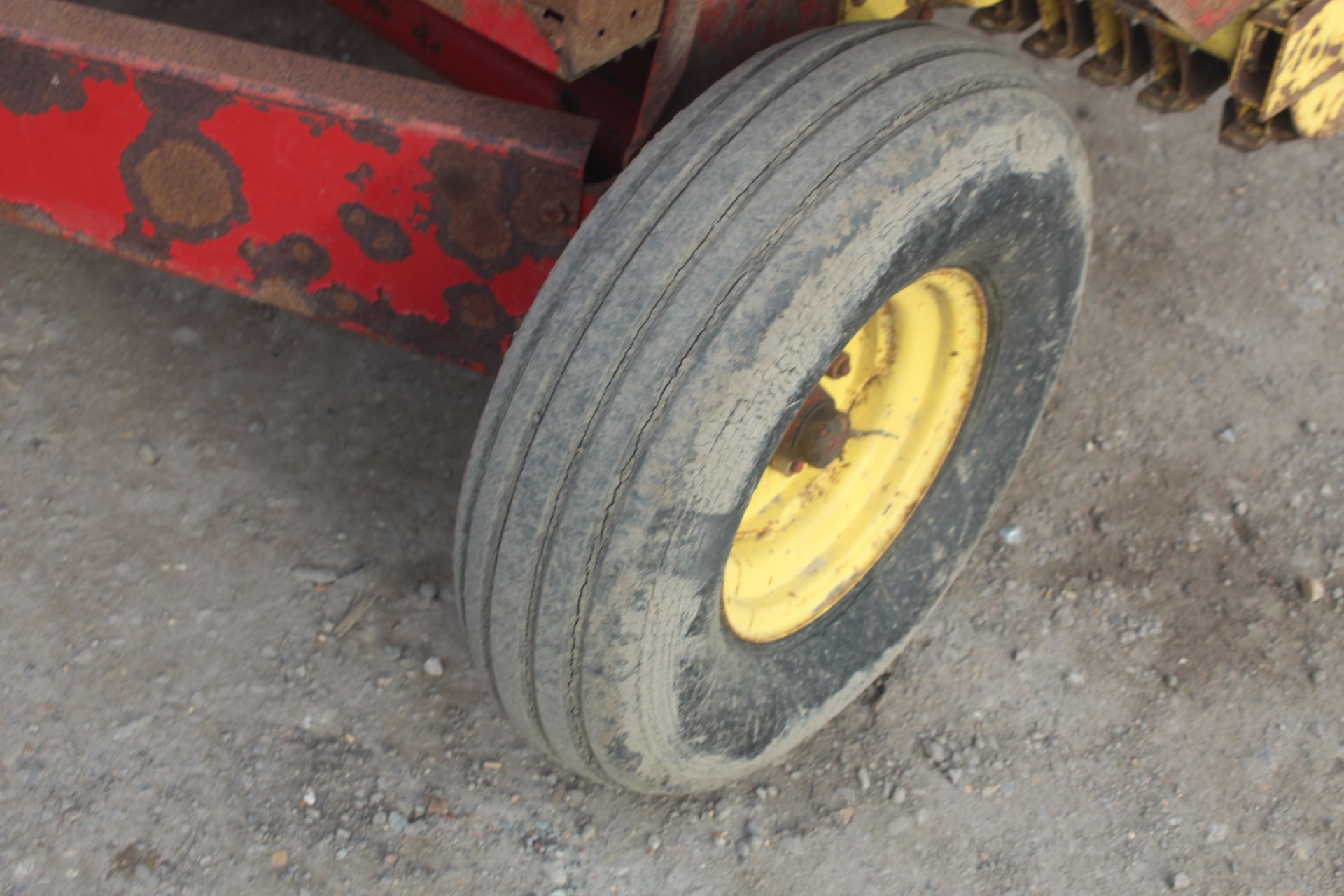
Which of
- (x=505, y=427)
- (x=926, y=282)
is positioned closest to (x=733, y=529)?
(x=505, y=427)

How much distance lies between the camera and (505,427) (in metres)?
1.43

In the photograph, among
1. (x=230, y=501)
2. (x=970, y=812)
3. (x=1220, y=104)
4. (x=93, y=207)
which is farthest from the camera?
(x=1220, y=104)

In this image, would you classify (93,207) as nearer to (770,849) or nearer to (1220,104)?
(770,849)

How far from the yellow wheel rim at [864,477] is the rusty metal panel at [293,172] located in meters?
0.52

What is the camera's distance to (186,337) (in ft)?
8.34

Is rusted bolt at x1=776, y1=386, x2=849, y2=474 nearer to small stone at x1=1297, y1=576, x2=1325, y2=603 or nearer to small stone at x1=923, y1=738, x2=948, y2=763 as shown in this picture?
small stone at x1=923, y1=738, x2=948, y2=763

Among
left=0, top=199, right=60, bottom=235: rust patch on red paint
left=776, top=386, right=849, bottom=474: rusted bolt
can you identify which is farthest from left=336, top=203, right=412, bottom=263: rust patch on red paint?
left=776, top=386, right=849, bottom=474: rusted bolt

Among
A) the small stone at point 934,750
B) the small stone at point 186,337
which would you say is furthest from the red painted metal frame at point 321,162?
the small stone at point 934,750

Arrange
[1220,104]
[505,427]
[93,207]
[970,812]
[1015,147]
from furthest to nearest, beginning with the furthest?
[1220,104] → [970,812] → [93,207] → [1015,147] → [505,427]

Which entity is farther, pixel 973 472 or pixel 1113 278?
pixel 1113 278

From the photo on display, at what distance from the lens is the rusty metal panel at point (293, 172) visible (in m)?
1.67

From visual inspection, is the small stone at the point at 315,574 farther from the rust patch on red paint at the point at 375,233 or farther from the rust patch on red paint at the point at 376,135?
the rust patch on red paint at the point at 376,135

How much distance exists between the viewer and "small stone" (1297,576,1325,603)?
235 centimetres

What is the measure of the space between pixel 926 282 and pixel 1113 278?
1.38 meters
